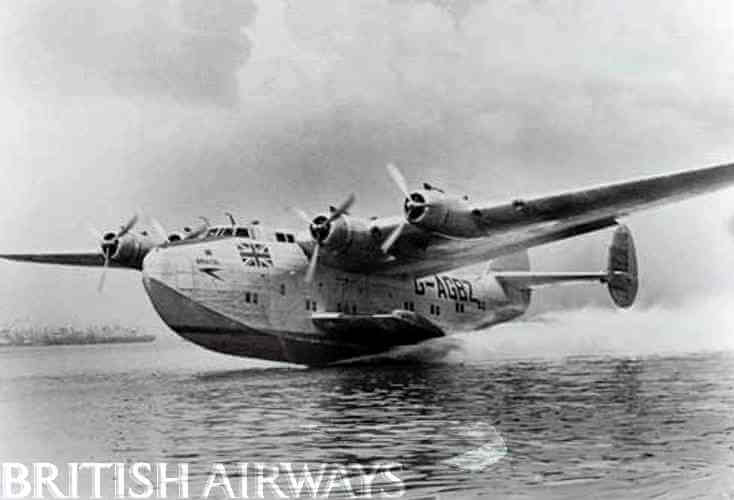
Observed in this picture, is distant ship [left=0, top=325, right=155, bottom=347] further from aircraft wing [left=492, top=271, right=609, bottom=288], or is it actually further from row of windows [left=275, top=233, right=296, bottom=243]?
aircraft wing [left=492, top=271, right=609, bottom=288]

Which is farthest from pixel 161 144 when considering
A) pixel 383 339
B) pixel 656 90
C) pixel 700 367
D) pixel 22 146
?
pixel 383 339

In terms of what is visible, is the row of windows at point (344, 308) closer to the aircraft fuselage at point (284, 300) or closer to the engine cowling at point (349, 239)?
the aircraft fuselage at point (284, 300)

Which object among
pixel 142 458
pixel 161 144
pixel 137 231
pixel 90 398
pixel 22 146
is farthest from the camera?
pixel 137 231

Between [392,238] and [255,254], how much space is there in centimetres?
209

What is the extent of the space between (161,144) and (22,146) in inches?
44.6

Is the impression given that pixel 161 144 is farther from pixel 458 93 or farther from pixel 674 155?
pixel 674 155

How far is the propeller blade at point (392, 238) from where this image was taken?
1271cm

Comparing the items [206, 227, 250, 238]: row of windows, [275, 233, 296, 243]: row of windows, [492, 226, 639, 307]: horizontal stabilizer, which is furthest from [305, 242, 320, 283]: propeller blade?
[492, 226, 639, 307]: horizontal stabilizer

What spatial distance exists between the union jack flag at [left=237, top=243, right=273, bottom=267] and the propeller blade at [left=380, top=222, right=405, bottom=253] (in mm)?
1725

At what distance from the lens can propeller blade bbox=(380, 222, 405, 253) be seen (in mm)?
12711

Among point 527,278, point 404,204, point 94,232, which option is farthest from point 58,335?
point 527,278

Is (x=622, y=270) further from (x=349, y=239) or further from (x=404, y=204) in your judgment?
(x=349, y=239)

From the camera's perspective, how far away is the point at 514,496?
5340 millimetres

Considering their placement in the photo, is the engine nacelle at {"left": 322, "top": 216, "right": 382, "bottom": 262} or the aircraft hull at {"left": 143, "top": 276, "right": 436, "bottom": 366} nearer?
the aircraft hull at {"left": 143, "top": 276, "right": 436, "bottom": 366}
